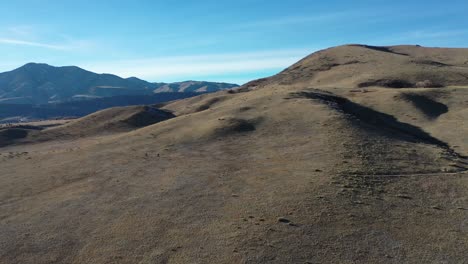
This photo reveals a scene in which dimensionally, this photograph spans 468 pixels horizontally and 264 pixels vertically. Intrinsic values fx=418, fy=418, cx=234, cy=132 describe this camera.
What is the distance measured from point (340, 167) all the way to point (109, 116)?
242ft

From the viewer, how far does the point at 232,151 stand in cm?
5009

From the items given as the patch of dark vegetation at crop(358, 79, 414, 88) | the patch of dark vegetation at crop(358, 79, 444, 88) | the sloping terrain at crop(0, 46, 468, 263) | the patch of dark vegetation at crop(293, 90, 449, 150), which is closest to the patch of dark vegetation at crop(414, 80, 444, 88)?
the patch of dark vegetation at crop(358, 79, 444, 88)

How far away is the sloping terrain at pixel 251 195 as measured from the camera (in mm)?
24562

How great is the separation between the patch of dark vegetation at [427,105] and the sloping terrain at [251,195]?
567cm

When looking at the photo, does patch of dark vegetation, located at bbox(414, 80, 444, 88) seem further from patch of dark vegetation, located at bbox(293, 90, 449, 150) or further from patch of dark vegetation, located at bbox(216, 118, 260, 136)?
patch of dark vegetation, located at bbox(216, 118, 260, 136)

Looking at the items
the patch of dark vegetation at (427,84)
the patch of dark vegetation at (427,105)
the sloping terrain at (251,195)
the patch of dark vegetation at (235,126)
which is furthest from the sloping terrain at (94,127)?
the patch of dark vegetation at (427,84)

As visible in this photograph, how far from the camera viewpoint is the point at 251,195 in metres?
33.2

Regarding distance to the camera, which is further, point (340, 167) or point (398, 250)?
point (340, 167)

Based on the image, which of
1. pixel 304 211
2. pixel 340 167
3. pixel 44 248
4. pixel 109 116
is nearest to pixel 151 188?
pixel 44 248

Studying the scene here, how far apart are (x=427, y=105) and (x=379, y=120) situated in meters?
15.6

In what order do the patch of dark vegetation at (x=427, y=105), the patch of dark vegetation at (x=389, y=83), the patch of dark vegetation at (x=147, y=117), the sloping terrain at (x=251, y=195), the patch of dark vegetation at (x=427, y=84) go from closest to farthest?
the sloping terrain at (x=251, y=195), the patch of dark vegetation at (x=427, y=105), the patch of dark vegetation at (x=427, y=84), the patch of dark vegetation at (x=147, y=117), the patch of dark vegetation at (x=389, y=83)

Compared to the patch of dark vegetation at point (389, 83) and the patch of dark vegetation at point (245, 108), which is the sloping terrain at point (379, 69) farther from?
the patch of dark vegetation at point (245, 108)

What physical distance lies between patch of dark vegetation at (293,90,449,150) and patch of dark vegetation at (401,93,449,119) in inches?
308

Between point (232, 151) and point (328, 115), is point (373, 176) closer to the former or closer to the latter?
point (232, 151)
